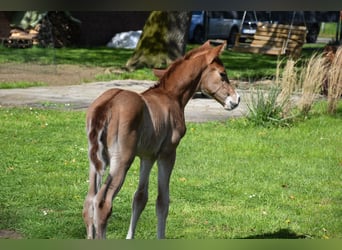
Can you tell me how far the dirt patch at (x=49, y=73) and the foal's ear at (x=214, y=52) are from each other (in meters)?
5.27

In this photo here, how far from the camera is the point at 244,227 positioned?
4.17m

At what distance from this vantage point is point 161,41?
11.0 metres

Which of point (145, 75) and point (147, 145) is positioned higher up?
point (147, 145)

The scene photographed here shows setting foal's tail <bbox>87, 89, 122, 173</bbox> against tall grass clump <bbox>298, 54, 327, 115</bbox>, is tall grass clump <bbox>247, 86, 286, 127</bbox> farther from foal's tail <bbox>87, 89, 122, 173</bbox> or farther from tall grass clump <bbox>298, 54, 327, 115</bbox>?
foal's tail <bbox>87, 89, 122, 173</bbox>

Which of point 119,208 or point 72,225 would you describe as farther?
point 119,208

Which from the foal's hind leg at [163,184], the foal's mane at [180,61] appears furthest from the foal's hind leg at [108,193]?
the foal's mane at [180,61]

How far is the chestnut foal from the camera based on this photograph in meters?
2.51

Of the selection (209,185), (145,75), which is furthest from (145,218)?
(145,75)

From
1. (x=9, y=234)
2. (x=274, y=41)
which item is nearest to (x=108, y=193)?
(x=9, y=234)

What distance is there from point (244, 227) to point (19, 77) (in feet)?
16.4

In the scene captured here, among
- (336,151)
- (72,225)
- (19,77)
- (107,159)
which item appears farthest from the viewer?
(19,77)

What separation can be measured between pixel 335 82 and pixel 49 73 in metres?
4.27

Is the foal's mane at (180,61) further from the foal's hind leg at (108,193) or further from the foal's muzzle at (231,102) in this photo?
the foal's hind leg at (108,193)

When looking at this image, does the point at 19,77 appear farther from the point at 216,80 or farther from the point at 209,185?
the point at 216,80
